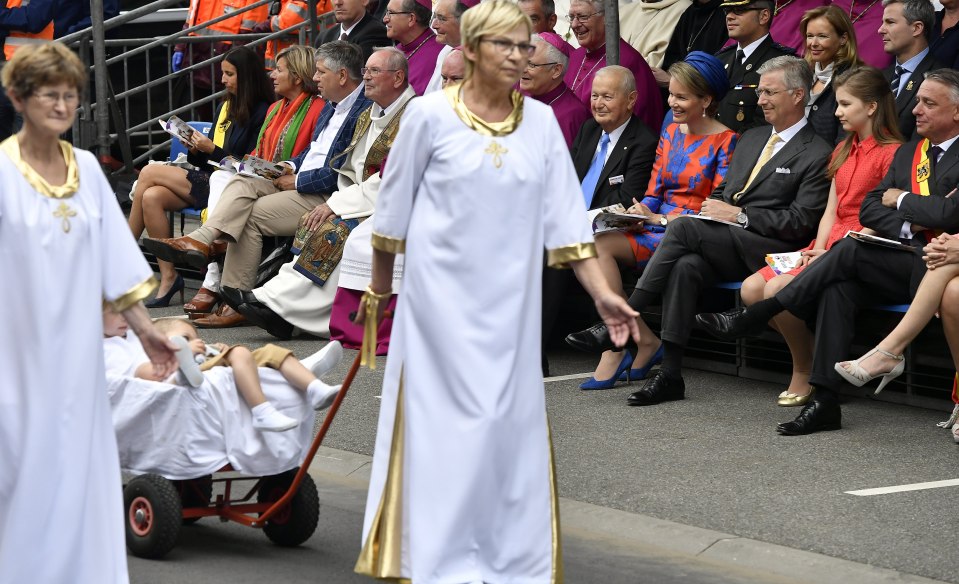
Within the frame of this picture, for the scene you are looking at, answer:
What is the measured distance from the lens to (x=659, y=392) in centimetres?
851

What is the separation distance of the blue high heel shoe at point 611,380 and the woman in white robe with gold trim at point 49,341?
442cm

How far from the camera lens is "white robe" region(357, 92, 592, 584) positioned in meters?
5.14

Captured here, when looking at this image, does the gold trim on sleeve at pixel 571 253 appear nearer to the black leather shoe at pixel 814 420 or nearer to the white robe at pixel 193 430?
the white robe at pixel 193 430

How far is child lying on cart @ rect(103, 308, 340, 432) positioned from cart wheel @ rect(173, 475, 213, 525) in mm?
433

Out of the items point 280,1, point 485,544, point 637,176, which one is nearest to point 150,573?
point 485,544

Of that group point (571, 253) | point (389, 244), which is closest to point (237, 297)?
point (389, 244)

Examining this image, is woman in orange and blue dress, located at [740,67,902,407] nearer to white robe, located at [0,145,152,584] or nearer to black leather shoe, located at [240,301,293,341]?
black leather shoe, located at [240,301,293,341]

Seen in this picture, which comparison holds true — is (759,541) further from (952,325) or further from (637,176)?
(637,176)

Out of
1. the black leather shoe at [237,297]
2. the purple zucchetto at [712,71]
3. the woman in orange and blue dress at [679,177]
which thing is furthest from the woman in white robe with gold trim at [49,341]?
the black leather shoe at [237,297]

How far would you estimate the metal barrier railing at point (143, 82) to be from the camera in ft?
43.6

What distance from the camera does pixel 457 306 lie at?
516 centimetres

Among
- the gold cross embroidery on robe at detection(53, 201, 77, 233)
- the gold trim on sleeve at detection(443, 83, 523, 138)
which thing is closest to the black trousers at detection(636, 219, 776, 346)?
the gold trim on sleeve at detection(443, 83, 523, 138)

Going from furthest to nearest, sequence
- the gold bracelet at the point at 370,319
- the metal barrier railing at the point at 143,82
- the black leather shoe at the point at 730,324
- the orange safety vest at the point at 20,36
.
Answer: the orange safety vest at the point at 20,36
the metal barrier railing at the point at 143,82
the black leather shoe at the point at 730,324
the gold bracelet at the point at 370,319

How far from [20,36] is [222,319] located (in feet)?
15.3
